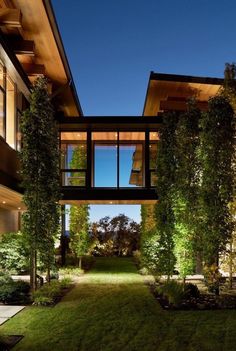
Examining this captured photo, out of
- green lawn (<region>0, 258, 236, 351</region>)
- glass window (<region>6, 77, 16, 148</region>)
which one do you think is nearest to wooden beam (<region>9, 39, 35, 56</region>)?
glass window (<region>6, 77, 16, 148</region>)

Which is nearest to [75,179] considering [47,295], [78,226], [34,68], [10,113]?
[78,226]

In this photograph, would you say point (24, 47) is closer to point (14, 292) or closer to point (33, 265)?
point (33, 265)

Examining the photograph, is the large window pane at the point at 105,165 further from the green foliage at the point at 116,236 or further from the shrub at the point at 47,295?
the green foliage at the point at 116,236

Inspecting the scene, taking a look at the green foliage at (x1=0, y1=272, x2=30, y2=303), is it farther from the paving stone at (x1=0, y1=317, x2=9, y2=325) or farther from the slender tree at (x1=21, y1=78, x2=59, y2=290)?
the paving stone at (x1=0, y1=317, x2=9, y2=325)

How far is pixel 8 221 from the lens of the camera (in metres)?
17.9

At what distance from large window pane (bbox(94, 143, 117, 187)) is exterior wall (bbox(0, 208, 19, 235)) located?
3843 mm

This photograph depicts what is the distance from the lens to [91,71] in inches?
2352

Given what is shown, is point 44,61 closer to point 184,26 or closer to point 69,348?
point 69,348

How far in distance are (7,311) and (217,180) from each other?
5947 millimetres

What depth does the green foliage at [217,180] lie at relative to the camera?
11.0m

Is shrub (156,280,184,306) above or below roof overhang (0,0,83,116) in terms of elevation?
below

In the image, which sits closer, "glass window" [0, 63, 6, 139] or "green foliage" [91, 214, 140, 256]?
"glass window" [0, 63, 6, 139]

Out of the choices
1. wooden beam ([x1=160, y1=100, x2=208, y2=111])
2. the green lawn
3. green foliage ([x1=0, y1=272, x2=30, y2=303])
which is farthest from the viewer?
wooden beam ([x1=160, y1=100, x2=208, y2=111])

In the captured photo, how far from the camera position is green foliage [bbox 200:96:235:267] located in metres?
11.0
